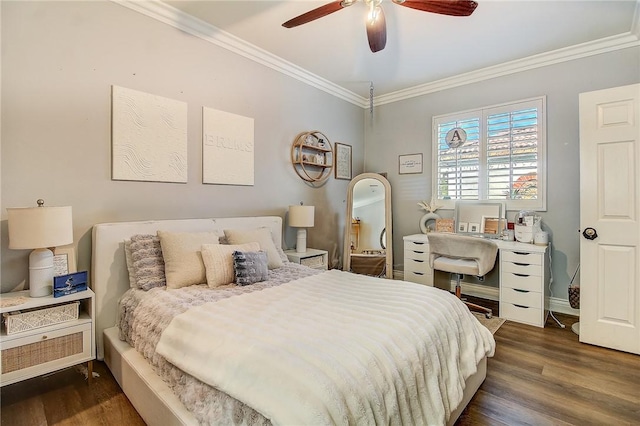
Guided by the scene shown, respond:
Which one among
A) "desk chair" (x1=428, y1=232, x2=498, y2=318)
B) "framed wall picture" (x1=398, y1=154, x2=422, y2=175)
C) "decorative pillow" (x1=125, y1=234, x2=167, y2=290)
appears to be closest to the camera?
"decorative pillow" (x1=125, y1=234, x2=167, y2=290)

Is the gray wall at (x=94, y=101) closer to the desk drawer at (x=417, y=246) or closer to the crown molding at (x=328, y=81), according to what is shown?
the crown molding at (x=328, y=81)

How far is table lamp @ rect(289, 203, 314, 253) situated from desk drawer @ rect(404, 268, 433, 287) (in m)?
1.38

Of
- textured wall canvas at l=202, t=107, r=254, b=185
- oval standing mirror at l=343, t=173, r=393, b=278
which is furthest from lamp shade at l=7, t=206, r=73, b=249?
oval standing mirror at l=343, t=173, r=393, b=278

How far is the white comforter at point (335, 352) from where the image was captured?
1002 mm

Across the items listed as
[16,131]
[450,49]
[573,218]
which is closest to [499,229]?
[573,218]

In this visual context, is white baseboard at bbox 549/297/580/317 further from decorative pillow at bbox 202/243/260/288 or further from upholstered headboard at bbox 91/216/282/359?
upholstered headboard at bbox 91/216/282/359

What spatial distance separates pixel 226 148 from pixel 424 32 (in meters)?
2.13

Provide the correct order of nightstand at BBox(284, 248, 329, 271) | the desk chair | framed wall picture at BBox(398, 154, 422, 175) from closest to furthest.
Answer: the desk chair < nightstand at BBox(284, 248, 329, 271) < framed wall picture at BBox(398, 154, 422, 175)

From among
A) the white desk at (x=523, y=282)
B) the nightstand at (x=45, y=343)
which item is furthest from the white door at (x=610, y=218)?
the nightstand at (x=45, y=343)

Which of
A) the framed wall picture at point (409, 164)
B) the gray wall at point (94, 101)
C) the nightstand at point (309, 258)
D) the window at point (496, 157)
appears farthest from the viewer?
the framed wall picture at point (409, 164)

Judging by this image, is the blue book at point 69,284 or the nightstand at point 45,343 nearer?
the nightstand at point 45,343

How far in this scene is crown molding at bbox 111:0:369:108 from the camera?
2.41 meters

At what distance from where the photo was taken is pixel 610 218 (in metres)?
2.49

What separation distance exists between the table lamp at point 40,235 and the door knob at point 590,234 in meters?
3.80
